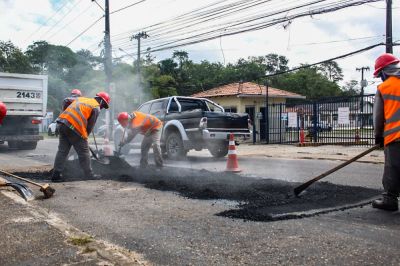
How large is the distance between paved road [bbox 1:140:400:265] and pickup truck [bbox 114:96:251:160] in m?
5.03

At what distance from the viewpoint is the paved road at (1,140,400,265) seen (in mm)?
3199

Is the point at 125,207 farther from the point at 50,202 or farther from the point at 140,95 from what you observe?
the point at 140,95

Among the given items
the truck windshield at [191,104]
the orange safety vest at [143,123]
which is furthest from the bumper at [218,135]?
the orange safety vest at [143,123]

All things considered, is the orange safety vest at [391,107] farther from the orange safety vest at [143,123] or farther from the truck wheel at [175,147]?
the truck wheel at [175,147]

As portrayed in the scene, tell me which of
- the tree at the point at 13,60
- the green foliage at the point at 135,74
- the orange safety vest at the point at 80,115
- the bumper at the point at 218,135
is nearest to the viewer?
the orange safety vest at the point at 80,115

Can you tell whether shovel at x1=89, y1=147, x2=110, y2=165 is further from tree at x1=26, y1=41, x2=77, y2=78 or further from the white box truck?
tree at x1=26, y1=41, x2=77, y2=78

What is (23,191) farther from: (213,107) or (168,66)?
(168,66)

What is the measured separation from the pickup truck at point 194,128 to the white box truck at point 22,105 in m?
5.18

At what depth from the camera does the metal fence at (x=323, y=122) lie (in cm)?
1620

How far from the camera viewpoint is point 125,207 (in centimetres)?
509

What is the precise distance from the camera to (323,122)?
1788 centimetres

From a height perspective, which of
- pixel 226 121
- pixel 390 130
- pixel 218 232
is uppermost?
pixel 226 121

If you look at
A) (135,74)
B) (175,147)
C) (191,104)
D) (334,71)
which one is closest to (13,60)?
(135,74)

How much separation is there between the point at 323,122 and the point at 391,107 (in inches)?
536
